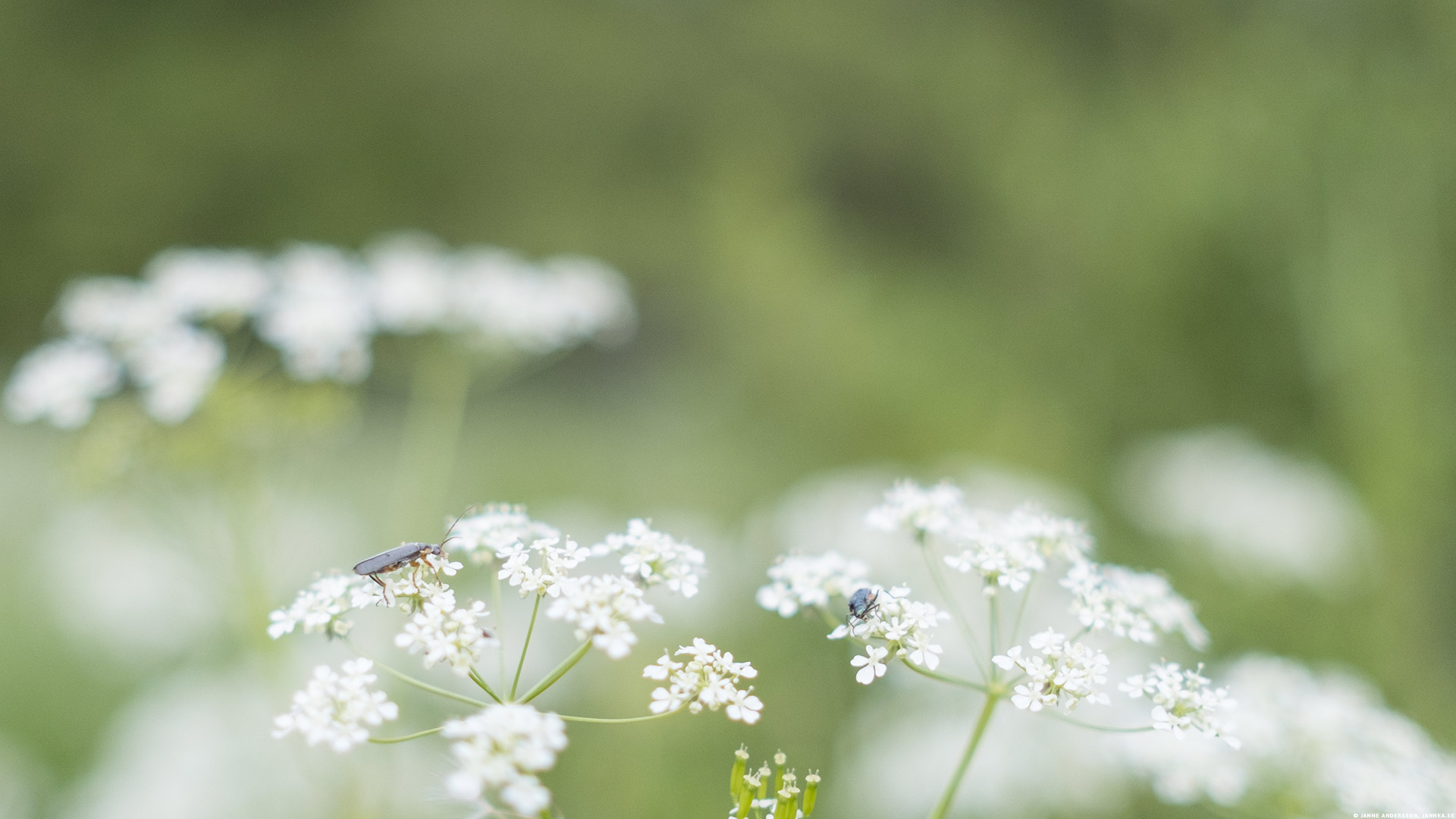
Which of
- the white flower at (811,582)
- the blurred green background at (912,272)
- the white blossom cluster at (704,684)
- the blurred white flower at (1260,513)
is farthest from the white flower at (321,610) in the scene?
the blurred white flower at (1260,513)

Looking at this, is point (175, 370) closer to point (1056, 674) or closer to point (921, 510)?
point (921, 510)

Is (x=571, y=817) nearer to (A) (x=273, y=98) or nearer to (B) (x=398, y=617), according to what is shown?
(B) (x=398, y=617)

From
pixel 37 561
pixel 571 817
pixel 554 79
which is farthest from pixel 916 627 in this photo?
pixel 554 79

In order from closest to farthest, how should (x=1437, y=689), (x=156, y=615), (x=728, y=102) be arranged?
1. (x=1437, y=689)
2. (x=156, y=615)
3. (x=728, y=102)

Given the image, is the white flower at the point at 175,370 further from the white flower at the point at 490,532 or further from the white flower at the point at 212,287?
the white flower at the point at 490,532

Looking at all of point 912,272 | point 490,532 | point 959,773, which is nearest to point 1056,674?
point 959,773

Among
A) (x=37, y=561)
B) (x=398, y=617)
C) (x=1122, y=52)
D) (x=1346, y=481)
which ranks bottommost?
(x=37, y=561)
